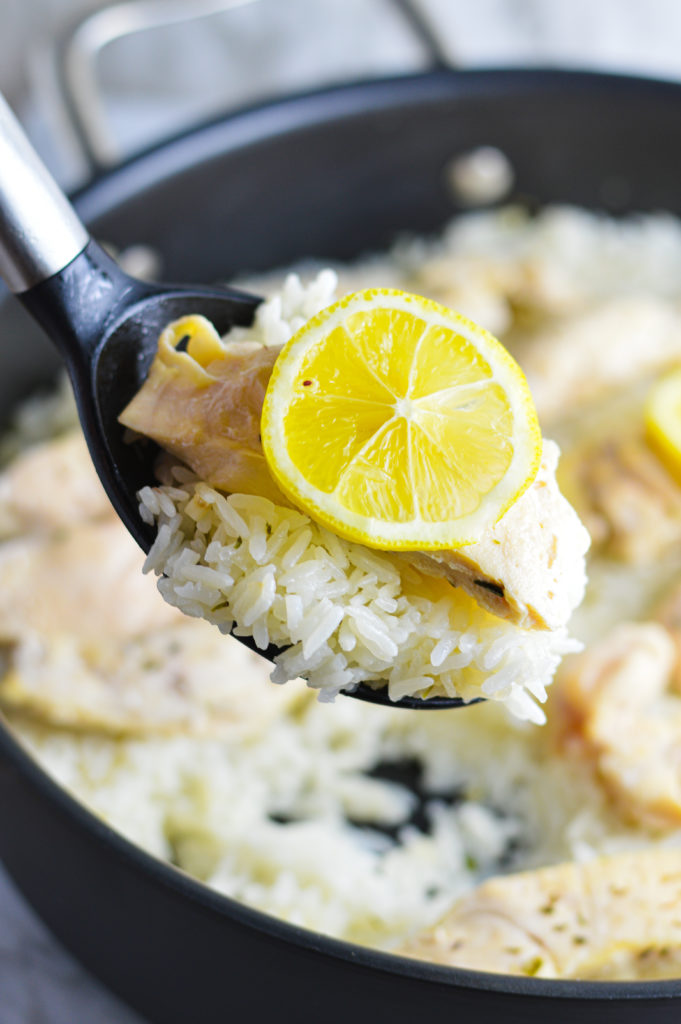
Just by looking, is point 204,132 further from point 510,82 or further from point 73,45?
point 510,82

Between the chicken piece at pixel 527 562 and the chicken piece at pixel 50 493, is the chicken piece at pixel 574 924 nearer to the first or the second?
the chicken piece at pixel 527 562

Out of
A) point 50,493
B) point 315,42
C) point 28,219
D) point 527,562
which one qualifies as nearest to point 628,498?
point 527,562

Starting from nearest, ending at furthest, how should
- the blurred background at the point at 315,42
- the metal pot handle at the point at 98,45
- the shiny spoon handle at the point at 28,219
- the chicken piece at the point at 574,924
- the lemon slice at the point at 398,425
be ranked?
→ the lemon slice at the point at 398,425 < the shiny spoon handle at the point at 28,219 < the chicken piece at the point at 574,924 < the metal pot handle at the point at 98,45 < the blurred background at the point at 315,42

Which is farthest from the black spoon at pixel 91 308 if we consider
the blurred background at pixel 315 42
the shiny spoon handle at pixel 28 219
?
the blurred background at pixel 315 42

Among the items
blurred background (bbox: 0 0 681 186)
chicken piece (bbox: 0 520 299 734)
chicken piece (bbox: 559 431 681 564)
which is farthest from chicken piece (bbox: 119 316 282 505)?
blurred background (bbox: 0 0 681 186)

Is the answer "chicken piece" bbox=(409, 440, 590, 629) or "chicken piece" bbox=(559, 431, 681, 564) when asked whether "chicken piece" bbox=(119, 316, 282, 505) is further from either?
"chicken piece" bbox=(559, 431, 681, 564)

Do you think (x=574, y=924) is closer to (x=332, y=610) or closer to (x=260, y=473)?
(x=332, y=610)

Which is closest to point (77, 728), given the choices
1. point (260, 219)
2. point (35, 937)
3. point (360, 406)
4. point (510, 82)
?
point (35, 937)
